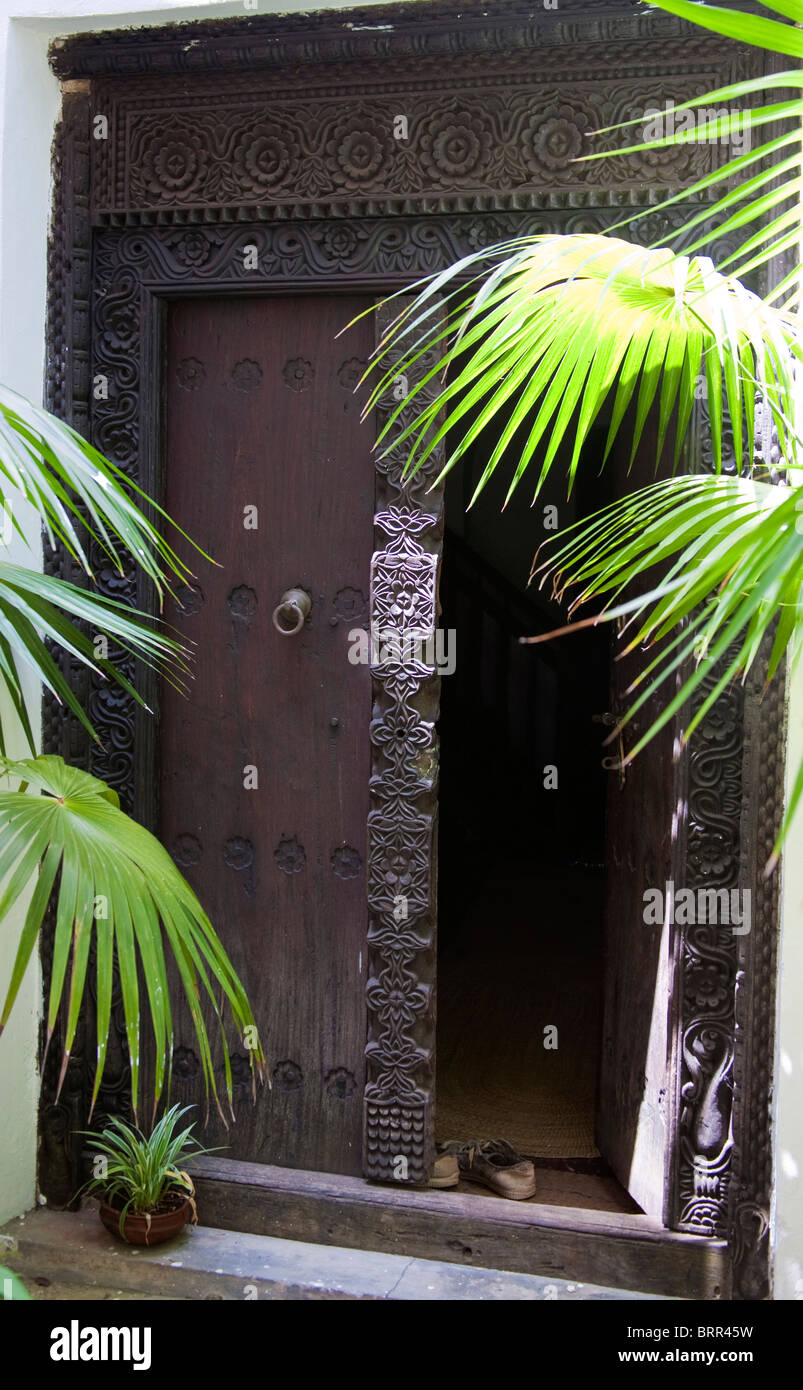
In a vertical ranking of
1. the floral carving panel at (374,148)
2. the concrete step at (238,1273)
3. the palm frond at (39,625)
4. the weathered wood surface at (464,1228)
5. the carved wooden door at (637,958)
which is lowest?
the concrete step at (238,1273)

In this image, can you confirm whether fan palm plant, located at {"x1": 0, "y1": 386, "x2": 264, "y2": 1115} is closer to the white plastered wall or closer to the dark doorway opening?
the white plastered wall

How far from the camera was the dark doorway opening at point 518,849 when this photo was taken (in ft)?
11.2

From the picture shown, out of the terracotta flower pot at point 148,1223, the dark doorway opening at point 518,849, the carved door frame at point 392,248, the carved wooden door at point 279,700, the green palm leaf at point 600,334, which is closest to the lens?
the green palm leaf at point 600,334

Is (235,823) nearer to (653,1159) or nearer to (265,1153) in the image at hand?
(265,1153)

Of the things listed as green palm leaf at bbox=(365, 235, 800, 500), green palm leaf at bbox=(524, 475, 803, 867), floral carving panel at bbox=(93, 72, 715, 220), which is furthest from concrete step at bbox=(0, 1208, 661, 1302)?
floral carving panel at bbox=(93, 72, 715, 220)

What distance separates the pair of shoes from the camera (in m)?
2.75

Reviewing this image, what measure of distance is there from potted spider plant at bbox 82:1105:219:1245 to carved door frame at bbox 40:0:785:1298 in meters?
0.17

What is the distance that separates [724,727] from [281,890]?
1.15 m

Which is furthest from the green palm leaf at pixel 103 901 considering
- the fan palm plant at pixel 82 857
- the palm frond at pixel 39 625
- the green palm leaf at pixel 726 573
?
the green palm leaf at pixel 726 573

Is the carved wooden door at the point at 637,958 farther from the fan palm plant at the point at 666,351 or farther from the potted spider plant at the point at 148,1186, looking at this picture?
the potted spider plant at the point at 148,1186

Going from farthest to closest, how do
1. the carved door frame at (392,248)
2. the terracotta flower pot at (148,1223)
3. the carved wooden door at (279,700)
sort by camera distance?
the carved wooden door at (279,700), the terracotta flower pot at (148,1223), the carved door frame at (392,248)

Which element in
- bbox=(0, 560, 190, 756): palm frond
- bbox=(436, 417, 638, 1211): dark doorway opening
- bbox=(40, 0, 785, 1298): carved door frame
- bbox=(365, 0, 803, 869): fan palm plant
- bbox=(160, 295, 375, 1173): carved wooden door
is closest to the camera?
bbox=(365, 0, 803, 869): fan palm plant

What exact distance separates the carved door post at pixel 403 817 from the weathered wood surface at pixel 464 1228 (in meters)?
0.09
